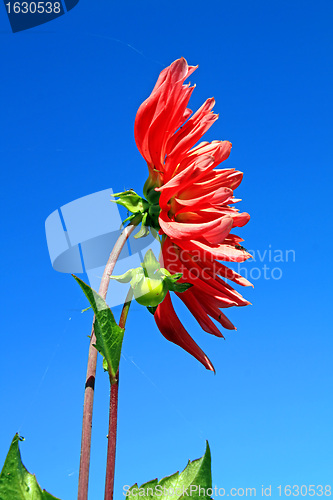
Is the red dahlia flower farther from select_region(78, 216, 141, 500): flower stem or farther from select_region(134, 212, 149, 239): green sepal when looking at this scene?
select_region(78, 216, 141, 500): flower stem

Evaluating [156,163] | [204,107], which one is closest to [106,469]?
[156,163]

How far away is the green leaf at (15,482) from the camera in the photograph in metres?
1.37

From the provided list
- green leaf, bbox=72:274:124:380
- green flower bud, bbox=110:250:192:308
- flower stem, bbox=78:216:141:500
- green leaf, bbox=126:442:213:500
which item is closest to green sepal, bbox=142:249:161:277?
green flower bud, bbox=110:250:192:308

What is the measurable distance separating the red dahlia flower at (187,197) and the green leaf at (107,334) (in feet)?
1.29

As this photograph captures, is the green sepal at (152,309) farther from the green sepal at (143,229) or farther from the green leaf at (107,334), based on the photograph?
the green leaf at (107,334)

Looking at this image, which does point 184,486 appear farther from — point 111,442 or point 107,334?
point 107,334

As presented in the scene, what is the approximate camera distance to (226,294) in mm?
1813

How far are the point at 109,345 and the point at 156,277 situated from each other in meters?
0.28

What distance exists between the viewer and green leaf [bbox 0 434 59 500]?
1369 millimetres

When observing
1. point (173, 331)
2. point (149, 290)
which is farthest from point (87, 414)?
point (173, 331)

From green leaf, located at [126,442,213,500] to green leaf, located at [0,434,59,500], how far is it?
289mm

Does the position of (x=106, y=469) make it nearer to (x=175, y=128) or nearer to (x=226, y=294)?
(x=226, y=294)

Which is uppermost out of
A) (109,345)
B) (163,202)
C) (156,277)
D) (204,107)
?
(204,107)

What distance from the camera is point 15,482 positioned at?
138 cm
